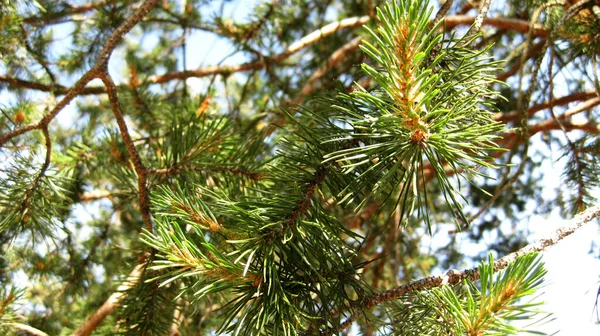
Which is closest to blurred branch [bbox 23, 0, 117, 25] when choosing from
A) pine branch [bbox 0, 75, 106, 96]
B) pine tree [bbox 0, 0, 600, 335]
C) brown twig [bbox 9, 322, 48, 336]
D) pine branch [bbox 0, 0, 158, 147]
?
pine tree [bbox 0, 0, 600, 335]

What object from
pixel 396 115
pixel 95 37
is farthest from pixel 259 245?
pixel 95 37

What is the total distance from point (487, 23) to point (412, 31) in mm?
Answer: 1210

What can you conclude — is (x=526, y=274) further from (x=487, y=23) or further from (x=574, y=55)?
(x=487, y=23)

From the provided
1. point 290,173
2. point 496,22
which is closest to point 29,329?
point 290,173

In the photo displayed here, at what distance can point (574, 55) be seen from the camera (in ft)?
4.49

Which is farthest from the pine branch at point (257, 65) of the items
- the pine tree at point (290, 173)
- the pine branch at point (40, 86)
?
the pine branch at point (40, 86)

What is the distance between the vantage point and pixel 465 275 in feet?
2.18

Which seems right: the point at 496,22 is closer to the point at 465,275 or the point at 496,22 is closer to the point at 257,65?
the point at 257,65

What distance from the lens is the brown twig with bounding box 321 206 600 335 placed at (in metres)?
0.64

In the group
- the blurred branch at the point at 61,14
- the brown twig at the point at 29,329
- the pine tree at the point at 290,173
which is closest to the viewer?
the pine tree at the point at 290,173

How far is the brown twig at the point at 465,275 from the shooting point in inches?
25.1

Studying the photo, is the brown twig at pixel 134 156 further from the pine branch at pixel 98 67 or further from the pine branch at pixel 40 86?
the pine branch at pixel 40 86

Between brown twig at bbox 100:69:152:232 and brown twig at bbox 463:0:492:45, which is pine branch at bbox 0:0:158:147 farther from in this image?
brown twig at bbox 463:0:492:45

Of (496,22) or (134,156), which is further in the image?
(496,22)
